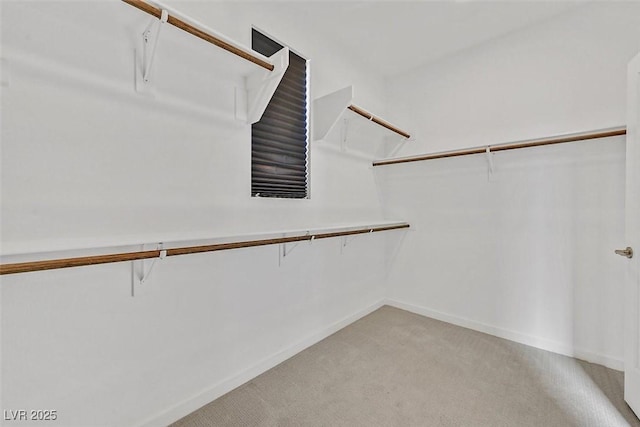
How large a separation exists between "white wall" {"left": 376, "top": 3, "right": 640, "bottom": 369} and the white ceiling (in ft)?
0.53

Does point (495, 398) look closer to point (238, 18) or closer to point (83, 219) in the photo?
point (83, 219)

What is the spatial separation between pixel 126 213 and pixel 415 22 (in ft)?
8.11

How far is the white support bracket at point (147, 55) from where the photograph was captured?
1.17 meters

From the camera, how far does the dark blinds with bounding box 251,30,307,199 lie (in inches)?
73.7

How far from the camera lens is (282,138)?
6.72 feet

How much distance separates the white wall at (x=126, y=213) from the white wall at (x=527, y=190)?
162 centimetres

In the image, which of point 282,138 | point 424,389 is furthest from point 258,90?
point 424,389

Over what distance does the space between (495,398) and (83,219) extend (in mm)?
2397

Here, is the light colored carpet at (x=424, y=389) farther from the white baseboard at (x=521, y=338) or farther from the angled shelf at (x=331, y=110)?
the angled shelf at (x=331, y=110)

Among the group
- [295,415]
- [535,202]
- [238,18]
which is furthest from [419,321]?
[238,18]

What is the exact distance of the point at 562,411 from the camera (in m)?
1.54

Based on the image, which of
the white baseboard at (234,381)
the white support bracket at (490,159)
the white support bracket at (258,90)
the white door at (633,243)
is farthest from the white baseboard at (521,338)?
the white support bracket at (258,90)

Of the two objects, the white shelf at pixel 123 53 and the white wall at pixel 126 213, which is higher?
the white shelf at pixel 123 53

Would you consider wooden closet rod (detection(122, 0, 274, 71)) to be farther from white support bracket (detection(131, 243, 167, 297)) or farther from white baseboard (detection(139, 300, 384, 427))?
white baseboard (detection(139, 300, 384, 427))
